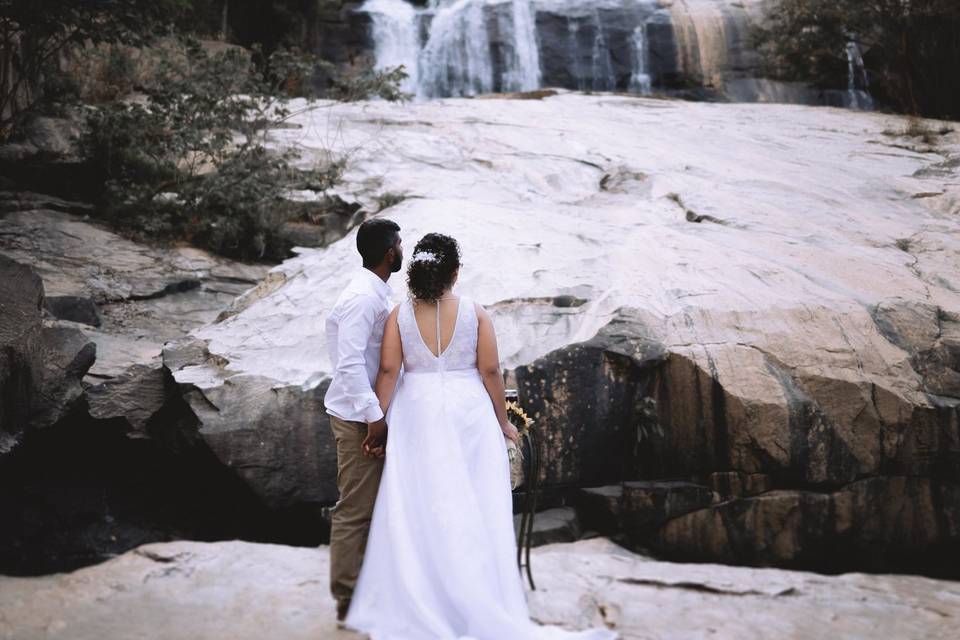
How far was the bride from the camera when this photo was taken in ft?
10.0

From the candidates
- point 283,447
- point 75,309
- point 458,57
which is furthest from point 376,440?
point 458,57

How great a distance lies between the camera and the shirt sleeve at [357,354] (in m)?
3.18

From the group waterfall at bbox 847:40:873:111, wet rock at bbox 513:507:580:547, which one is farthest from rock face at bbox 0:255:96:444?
waterfall at bbox 847:40:873:111

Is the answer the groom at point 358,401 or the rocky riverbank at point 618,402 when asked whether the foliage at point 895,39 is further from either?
the groom at point 358,401

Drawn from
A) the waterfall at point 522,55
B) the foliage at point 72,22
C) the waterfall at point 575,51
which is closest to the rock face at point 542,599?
the foliage at point 72,22

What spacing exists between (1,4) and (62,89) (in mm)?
4754

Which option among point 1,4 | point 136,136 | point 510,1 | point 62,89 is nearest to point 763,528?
point 1,4

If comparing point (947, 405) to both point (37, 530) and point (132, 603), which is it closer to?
point (132, 603)

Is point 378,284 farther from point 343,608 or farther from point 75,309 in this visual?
point 75,309

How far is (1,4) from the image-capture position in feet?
20.1

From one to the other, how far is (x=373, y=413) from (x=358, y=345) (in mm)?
280

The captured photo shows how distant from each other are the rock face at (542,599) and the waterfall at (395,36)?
1687cm

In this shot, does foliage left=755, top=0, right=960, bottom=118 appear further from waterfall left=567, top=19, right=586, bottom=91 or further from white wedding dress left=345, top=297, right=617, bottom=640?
white wedding dress left=345, top=297, right=617, bottom=640

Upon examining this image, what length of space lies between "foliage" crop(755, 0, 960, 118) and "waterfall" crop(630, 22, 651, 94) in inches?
121
